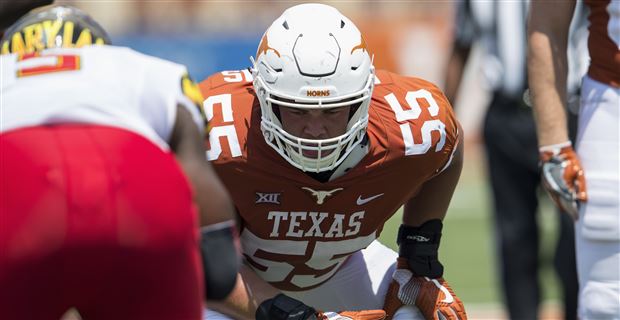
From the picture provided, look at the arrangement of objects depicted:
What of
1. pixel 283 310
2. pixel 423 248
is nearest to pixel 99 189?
pixel 283 310

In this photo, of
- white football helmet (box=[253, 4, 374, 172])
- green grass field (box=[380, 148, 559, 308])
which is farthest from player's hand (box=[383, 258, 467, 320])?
green grass field (box=[380, 148, 559, 308])

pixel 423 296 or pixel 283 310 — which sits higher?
pixel 283 310

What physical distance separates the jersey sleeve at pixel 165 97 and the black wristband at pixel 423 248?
5.08 ft

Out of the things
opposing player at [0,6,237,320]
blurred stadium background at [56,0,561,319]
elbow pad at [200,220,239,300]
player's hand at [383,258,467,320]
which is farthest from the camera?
blurred stadium background at [56,0,561,319]

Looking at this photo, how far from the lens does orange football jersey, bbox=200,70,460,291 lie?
12.6ft

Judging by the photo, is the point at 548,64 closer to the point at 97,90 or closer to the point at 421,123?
the point at 421,123

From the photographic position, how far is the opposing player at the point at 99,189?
249 cm

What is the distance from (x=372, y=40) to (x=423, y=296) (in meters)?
9.97

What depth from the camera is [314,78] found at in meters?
3.73

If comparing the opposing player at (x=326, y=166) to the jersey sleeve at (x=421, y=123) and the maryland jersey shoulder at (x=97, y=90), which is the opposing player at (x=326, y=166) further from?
the maryland jersey shoulder at (x=97, y=90)

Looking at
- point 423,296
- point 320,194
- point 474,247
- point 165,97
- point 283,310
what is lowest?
point 474,247

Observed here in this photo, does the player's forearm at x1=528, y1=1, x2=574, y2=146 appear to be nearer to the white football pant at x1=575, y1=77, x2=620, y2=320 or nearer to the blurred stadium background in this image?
the white football pant at x1=575, y1=77, x2=620, y2=320

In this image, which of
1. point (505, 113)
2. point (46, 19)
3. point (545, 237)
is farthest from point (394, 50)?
point (46, 19)

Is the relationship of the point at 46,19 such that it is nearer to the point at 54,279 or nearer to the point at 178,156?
the point at 178,156
